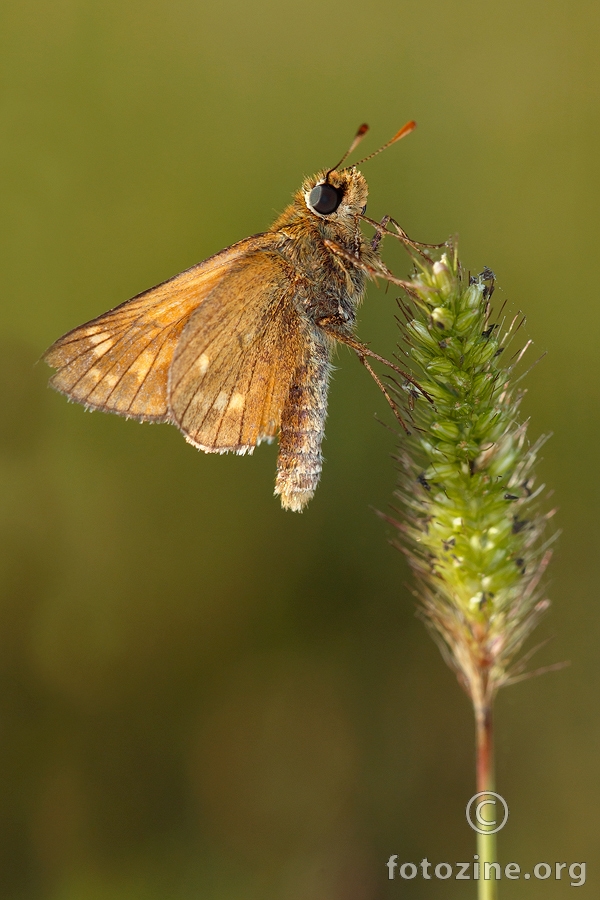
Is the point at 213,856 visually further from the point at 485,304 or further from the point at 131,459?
the point at 485,304

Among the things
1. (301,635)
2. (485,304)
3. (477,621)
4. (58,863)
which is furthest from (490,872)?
(58,863)

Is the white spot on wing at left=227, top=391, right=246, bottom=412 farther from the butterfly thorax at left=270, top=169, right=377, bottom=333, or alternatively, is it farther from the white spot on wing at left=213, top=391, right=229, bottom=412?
the butterfly thorax at left=270, top=169, right=377, bottom=333

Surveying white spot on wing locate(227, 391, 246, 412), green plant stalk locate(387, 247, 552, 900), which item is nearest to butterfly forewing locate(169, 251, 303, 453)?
white spot on wing locate(227, 391, 246, 412)

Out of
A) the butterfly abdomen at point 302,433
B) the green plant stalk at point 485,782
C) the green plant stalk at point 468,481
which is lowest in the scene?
the green plant stalk at point 485,782

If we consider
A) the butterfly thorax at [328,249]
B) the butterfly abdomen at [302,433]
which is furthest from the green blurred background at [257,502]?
the butterfly thorax at [328,249]

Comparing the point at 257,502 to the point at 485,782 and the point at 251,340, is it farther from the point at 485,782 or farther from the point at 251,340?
the point at 485,782

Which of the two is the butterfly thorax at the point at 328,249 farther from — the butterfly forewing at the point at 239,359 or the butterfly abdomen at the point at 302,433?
the butterfly abdomen at the point at 302,433
